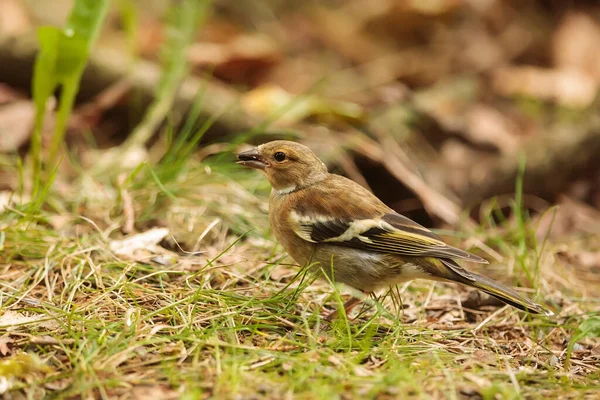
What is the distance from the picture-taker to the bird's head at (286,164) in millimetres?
4336

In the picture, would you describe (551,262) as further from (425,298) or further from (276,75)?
(276,75)

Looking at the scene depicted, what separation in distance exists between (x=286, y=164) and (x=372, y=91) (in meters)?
4.23

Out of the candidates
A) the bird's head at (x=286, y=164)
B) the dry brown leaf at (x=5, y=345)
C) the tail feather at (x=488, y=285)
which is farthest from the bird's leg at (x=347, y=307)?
the dry brown leaf at (x=5, y=345)

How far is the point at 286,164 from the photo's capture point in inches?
171

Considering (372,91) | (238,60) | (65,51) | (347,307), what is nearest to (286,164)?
(347,307)

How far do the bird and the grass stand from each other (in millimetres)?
189

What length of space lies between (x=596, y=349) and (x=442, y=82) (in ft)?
16.9

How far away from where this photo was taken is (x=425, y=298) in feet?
14.7

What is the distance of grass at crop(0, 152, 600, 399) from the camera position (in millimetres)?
2984

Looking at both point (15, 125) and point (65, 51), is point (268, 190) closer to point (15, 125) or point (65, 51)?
point (65, 51)

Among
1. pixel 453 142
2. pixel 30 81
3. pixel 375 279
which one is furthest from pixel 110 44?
pixel 375 279

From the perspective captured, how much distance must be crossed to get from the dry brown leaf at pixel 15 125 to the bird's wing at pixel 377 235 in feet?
9.30

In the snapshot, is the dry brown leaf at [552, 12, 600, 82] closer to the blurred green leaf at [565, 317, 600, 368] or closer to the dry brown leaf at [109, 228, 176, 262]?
the blurred green leaf at [565, 317, 600, 368]

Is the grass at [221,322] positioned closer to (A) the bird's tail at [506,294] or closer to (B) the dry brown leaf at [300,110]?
(A) the bird's tail at [506,294]
